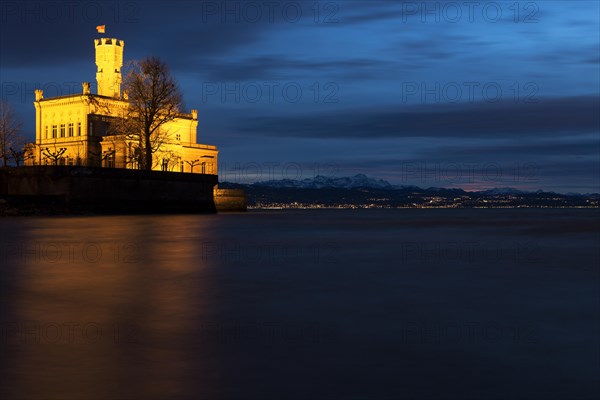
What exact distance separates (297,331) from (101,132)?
102 m

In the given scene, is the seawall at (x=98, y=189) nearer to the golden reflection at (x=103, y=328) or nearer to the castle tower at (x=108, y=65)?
the castle tower at (x=108, y=65)

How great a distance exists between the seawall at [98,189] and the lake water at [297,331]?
50.2 meters

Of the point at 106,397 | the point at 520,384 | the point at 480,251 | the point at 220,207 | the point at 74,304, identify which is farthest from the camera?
the point at 220,207

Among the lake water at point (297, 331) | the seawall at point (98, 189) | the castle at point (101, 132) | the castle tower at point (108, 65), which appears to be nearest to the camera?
the lake water at point (297, 331)

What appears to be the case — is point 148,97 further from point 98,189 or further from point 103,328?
point 103,328

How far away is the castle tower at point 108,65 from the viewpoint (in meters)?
113

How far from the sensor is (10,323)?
9.03m

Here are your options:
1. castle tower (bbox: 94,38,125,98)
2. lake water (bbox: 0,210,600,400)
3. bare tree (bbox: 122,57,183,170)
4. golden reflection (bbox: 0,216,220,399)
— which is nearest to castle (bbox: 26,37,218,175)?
castle tower (bbox: 94,38,125,98)

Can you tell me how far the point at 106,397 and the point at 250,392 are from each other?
1.23m

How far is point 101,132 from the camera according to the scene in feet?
344

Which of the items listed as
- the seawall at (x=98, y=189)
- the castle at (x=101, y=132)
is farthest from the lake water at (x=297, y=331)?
the castle at (x=101, y=132)

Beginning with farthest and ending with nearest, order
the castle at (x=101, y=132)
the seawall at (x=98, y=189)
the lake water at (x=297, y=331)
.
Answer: the castle at (x=101, y=132)
the seawall at (x=98, y=189)
the lake water at (x=297, y=331)

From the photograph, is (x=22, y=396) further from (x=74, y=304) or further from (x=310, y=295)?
(x=310, y=295)

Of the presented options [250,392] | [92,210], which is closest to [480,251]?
[250,392]
